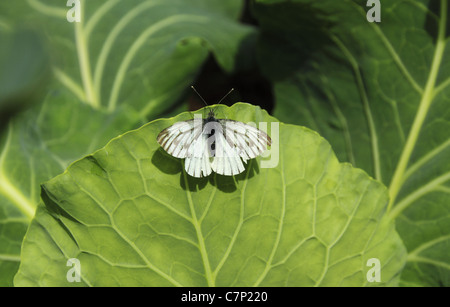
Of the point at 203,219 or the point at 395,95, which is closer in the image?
the point at 203,219

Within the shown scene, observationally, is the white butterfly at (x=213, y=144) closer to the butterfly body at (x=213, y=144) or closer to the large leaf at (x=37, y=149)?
the butterfly body at (x=213, y=144)

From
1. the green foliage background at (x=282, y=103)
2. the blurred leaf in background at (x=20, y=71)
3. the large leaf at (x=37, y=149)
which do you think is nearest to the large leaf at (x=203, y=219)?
the green foliage background at (x=282, y=103)

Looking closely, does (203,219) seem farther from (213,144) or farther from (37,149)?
(37,149)

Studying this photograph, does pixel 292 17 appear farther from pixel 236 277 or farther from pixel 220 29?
pixel 236 277

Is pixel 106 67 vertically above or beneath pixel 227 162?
above

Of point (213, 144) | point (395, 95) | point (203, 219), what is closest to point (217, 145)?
point (213, 144)

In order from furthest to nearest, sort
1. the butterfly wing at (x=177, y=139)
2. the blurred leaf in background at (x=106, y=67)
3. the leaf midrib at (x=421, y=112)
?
the blurred leaf in background at (x=106, y=67) < the leaf midrib at (x=421, y=112) < the butterfly wing at (x=177, y=139)
